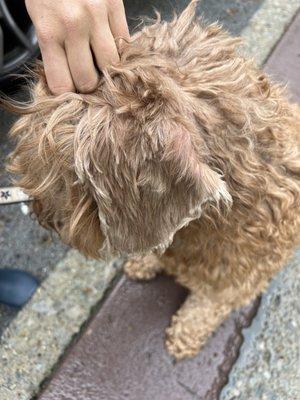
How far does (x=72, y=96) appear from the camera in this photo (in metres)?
1.44

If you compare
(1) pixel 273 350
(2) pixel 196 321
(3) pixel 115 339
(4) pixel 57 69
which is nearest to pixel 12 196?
(4) pixel 57 69

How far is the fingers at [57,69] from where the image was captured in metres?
1.31

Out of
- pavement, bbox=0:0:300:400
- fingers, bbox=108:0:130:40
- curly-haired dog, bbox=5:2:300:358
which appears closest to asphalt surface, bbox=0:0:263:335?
pavement, bbox=0:0:300:400

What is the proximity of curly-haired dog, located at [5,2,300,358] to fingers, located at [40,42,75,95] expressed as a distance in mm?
29

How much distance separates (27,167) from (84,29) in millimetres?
529

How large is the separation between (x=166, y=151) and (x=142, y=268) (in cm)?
136

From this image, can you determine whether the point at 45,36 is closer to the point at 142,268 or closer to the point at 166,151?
the point at 166,151

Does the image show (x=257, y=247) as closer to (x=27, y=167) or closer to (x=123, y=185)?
(x=123, y=185)

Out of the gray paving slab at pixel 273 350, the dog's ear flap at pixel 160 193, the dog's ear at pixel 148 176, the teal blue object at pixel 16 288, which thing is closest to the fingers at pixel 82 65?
the dog's ear at pixel 148 176

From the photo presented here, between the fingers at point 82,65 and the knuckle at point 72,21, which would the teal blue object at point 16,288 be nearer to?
the fingers at point 82,65

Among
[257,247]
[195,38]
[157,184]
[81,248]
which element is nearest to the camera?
[157,184]

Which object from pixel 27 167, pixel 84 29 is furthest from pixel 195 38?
pixel 27 167

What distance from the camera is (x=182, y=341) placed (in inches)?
97.2

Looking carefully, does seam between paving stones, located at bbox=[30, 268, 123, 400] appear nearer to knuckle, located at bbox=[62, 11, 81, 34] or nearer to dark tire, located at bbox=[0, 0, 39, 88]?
dark tire, located at bbox=[0, 0, 39, 88]
